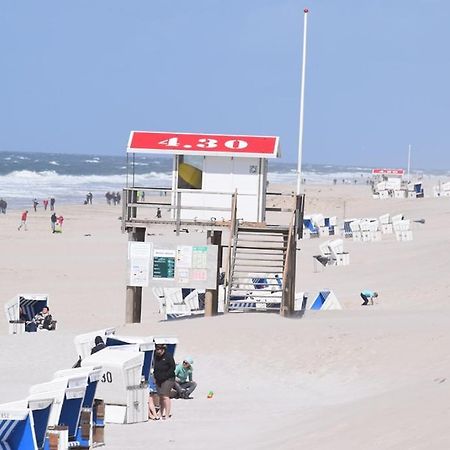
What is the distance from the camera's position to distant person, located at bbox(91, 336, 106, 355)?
18.0m

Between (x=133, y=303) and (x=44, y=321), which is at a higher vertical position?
(x=133, y=303)

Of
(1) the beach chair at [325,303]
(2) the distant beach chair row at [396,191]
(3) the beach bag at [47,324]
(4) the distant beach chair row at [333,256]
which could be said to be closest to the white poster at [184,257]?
(3) the beach bag at [47,324]

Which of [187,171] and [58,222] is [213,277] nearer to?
[187,171]

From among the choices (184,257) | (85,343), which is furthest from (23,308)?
(85,343)

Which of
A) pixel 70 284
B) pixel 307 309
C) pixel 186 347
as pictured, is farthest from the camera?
pixel 70 284

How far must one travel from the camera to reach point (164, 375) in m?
17.0

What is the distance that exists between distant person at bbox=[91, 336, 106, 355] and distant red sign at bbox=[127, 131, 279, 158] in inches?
262

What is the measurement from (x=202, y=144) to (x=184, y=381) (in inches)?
316

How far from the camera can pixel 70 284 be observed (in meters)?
35.2

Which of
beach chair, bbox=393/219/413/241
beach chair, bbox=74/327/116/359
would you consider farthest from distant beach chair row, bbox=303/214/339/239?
beach chair, bbox=74/327/116/359

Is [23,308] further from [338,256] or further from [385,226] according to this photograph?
[385,226]

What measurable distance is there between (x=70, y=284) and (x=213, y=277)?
12.2 m

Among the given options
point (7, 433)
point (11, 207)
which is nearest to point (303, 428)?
point (7, 433)

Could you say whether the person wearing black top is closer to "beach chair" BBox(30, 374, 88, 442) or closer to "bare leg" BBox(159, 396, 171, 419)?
"bare leg" BBox(159, 396, 171, 419)
